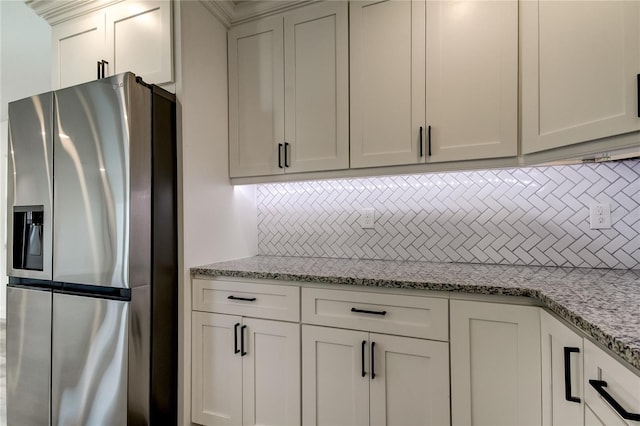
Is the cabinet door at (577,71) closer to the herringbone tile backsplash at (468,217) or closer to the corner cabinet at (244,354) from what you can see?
the herringbone tile backsplash at (468,217)

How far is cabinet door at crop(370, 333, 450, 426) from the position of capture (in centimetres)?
129

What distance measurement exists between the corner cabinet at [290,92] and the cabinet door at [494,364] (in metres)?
1.00

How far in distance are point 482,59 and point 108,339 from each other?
7.18ft

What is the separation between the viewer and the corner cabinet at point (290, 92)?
1812mm

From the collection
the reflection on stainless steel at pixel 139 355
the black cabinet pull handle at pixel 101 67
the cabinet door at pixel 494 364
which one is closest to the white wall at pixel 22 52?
the black cabinet pull handle at pixel 101 67

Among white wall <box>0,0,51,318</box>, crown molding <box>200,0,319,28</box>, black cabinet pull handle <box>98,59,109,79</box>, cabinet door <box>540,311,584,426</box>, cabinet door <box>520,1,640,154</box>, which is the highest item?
white wall <box>0,0,51,318</box>

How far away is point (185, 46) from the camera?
5.63ft

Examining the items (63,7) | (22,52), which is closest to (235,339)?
(63,7)

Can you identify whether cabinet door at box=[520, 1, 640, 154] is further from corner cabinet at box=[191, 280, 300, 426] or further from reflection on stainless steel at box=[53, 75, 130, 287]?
reflection on stainless steel at box=[53, 75, 130, 287]

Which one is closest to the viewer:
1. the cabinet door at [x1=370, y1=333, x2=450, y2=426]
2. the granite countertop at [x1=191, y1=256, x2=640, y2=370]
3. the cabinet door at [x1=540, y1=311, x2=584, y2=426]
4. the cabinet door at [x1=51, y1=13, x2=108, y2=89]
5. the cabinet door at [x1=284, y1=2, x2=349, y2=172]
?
the granite countertop at [x1=191, y1=256, x2=640, y2=370]

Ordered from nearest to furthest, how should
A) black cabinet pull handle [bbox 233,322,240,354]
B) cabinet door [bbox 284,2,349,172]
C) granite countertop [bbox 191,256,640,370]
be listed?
granite countertop [bbox 191,256,640,370], black cabinet pull handle [bbox 233,322,240,354], cabinet door [bbox 284,2,349,172]

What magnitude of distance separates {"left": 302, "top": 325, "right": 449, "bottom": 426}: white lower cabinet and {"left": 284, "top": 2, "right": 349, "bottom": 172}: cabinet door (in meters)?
0.92

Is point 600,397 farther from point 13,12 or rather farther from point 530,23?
point 13,12

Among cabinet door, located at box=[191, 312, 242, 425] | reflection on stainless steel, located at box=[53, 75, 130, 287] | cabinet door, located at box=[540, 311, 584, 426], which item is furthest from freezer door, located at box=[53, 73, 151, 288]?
cabinet door, located at box=[540, 311, 584, 426]
